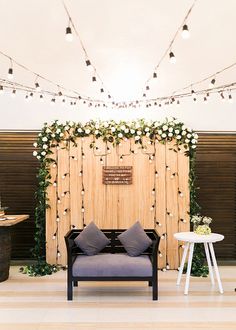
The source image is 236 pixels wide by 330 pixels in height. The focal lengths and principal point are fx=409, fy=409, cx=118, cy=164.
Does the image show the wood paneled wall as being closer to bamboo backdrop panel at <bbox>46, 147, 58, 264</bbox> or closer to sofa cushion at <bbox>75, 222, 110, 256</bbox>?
bamboo backdrop panel at <bbox>46, 147, 58, 264</bbox>

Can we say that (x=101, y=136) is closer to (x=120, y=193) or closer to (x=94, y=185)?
(x=94, y=185)

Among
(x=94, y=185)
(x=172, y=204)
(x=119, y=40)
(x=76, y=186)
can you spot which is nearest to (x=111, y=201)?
(x=94, y=185)

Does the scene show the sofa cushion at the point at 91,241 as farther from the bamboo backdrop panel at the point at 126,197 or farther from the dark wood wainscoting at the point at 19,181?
the dark wood wainscoting at the point at 19,181

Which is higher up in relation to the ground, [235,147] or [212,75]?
[212,75]

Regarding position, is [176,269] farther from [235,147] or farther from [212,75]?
[212,75]

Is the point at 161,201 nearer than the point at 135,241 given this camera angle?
No

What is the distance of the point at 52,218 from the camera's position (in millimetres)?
7230

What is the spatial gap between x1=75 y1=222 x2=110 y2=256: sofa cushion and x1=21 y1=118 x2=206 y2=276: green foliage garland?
135 centimetres

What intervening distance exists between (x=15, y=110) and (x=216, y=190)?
414 centimetres

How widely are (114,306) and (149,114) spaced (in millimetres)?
3838

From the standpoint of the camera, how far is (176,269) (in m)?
7.17

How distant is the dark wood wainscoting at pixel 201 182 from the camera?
7.88 m

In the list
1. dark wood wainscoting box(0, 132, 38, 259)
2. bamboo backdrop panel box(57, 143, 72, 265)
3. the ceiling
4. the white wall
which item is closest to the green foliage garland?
bamboo backdrop panel box(57, 143, 72, 265)

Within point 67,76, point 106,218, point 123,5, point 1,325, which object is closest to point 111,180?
point 106,218
